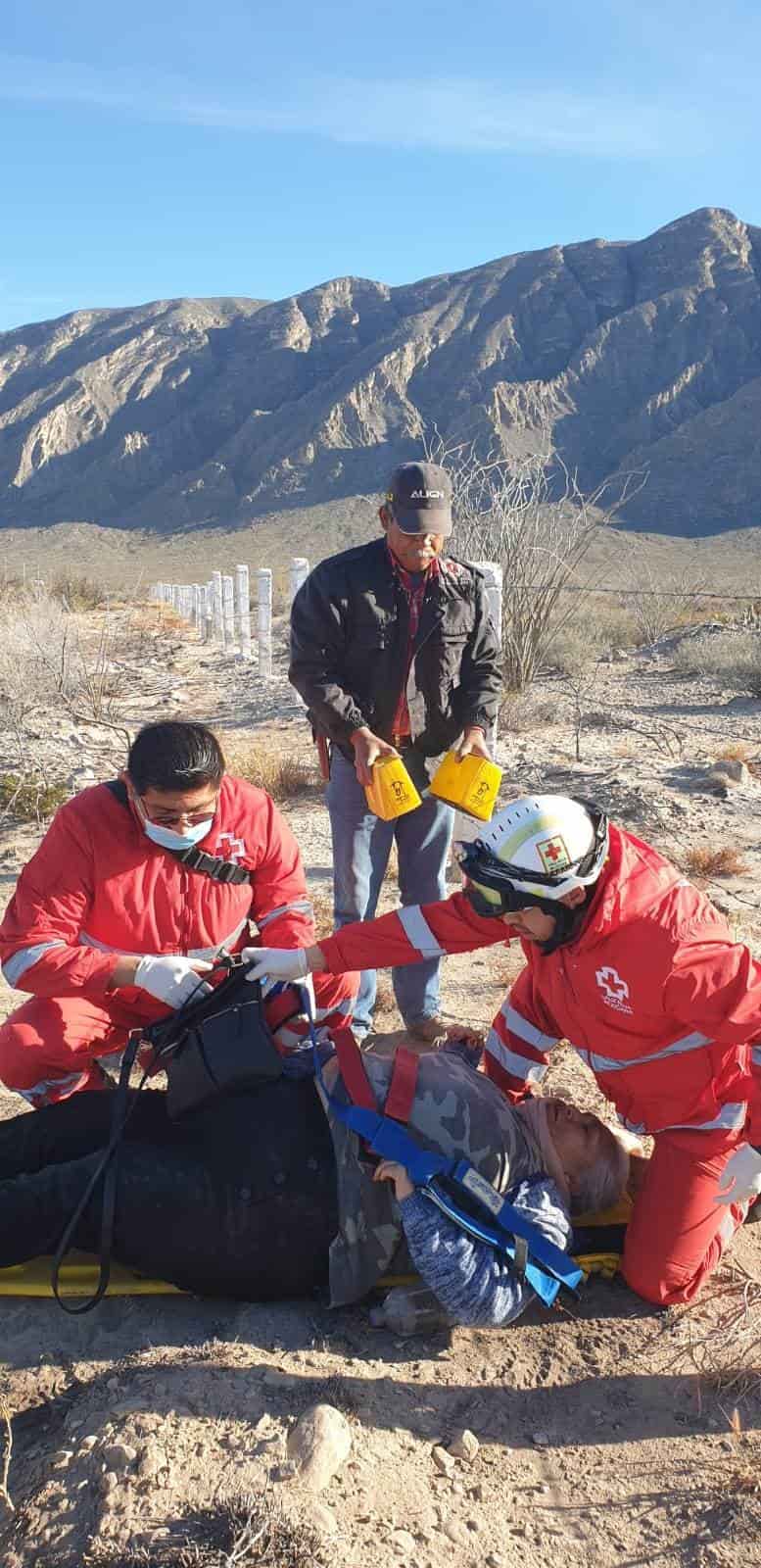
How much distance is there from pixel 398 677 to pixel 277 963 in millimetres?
1252

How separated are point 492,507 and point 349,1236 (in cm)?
844

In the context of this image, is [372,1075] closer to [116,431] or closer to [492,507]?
[492,507]

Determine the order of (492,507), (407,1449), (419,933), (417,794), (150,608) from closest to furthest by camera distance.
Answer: (407,1449) → (419,933) → (417,794) → (492,507) → (150,608)

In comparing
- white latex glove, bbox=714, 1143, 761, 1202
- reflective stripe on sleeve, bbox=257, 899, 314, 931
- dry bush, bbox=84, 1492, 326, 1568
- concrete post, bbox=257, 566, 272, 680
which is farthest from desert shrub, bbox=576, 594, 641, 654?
dry bush, bbox=84, 1492, 326, 1568

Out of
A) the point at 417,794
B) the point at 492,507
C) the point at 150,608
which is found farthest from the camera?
the point at 150,608

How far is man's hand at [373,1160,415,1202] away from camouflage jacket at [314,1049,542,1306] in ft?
0.15

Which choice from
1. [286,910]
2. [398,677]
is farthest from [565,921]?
[398,677]

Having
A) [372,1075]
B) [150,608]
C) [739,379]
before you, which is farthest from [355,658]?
[739,379]

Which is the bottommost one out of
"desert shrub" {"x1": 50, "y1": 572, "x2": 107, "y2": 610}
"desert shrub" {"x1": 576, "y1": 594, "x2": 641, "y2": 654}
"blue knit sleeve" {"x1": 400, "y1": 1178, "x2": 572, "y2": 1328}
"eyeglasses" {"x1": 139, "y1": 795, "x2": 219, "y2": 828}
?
"desert shrub" {"x1": 50, "y1": 572, "x2": 107, "y2": 610}

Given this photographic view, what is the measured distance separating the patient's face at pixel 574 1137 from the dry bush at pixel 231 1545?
3.88ft

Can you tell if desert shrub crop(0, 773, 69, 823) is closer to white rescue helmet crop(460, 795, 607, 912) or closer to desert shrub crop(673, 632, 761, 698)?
white rescue helmet crop(460, 795, 607, 912)

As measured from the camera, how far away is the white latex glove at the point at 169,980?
3.22m

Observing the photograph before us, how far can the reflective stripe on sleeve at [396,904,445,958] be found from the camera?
3.26 meters

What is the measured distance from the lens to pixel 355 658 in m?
4.07
